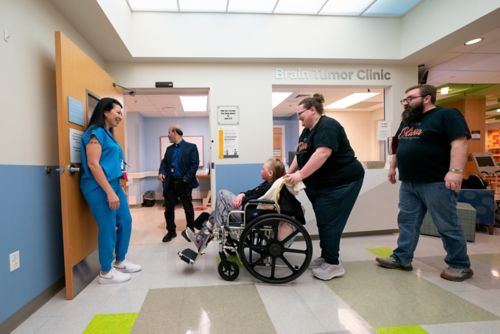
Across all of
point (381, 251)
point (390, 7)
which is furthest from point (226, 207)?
point (390, 7)

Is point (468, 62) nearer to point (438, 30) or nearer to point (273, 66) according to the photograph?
point (438, 30)

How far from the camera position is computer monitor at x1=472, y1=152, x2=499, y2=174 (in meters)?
4.46

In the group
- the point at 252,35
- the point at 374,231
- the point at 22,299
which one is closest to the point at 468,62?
the point at 374,231

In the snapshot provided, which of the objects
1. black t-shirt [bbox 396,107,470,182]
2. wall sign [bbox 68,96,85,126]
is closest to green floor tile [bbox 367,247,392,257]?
black t-shirt [bbox 396,107,470,182]

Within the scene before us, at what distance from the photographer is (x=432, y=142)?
2.03 metres

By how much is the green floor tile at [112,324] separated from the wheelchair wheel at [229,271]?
26.2 inches

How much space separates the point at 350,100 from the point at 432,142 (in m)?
5.09

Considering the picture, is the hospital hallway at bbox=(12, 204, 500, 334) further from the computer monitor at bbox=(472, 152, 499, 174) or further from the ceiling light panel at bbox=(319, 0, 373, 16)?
the ceiling light panel at bbox=(319, 0, 373, 16)

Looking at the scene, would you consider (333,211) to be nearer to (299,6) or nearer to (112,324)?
(112,324)

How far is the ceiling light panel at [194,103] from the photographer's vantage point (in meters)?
5.60

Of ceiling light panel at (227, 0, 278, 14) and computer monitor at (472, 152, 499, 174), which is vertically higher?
ceiling light panel at (227, 0, 278, 14)

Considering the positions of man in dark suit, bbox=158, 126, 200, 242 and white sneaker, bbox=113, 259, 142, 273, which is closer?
white sneaker, bbox=113, 259, 142, 273

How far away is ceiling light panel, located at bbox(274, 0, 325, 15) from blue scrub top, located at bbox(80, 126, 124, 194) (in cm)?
245

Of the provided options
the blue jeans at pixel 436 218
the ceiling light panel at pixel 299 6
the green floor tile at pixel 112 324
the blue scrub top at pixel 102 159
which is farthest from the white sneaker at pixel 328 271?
the ceiling light panel at pixel 299 6
